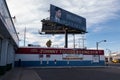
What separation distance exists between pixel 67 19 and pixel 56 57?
38.0 feet

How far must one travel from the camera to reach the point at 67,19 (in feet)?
212

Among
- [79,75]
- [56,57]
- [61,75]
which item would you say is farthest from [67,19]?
[79,75]

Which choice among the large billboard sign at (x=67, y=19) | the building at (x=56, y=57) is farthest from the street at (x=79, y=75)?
the large billboard sign at (x=67, y=19)

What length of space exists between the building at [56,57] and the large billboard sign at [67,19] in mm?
7753

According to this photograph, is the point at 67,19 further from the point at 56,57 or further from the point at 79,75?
the point at 79,75

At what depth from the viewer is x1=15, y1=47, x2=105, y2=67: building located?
57.0m

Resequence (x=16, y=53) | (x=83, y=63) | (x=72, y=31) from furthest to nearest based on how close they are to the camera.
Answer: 1. (x=72, y=31)
2. (x=83, y=63)
3. (x=16, y=53)

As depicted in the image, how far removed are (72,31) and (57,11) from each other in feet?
35.3

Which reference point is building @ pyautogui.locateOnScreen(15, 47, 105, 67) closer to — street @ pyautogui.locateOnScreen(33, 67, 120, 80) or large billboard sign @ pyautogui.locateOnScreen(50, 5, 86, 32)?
large billboard sign @ pyautogui.locateOnScreen(50, 5, 86, 32)

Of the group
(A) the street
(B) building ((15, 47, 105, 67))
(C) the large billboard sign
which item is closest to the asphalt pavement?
(A) the street

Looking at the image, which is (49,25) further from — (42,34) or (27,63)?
(27,63)

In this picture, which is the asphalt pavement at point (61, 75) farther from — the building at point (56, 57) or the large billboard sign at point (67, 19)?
the large billboard sign at point (67, 19)

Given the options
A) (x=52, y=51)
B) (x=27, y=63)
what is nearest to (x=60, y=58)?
(x=52, y=51)

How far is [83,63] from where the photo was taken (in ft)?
200
